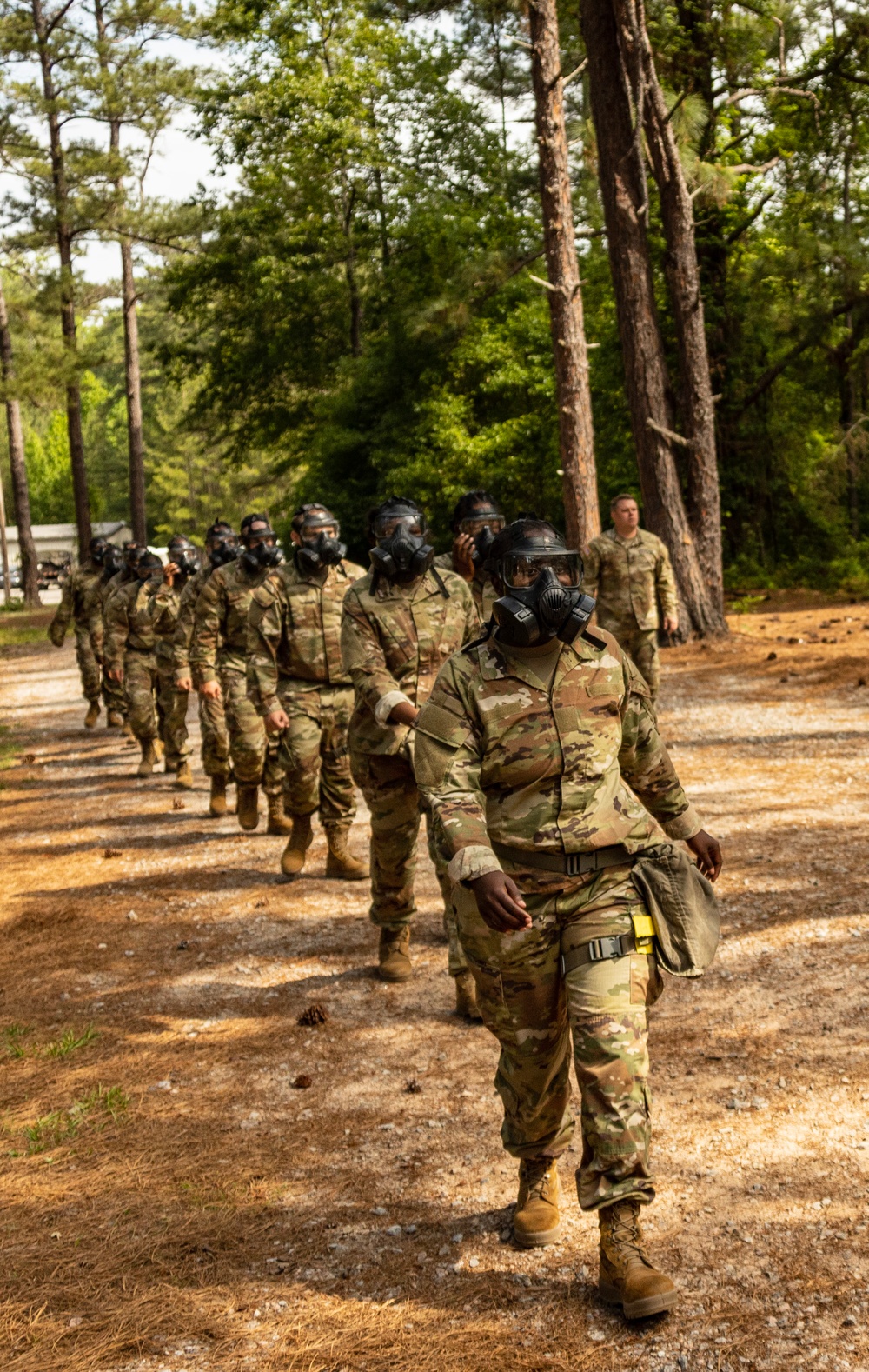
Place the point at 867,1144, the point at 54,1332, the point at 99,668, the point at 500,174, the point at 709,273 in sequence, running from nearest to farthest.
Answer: the point at 54,1332
the point at 867,1144
the point at 99,668
the point at 709,273
the point at 500,174

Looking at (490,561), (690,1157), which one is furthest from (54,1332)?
(490,561)

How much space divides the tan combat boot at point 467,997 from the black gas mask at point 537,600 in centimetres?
291

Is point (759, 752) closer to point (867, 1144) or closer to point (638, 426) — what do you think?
point (867, 1144)

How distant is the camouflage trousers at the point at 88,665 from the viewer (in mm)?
19172

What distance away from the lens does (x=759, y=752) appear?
12523 mm

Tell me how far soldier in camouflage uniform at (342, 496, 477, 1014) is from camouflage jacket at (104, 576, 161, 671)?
26.4 ft

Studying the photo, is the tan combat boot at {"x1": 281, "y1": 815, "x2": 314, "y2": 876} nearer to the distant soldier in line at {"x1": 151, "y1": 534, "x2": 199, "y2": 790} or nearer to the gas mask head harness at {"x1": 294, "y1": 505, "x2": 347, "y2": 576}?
the gas mask head harness at {"x1": 294, "y1": 505, "x2": 347, "y2": 576}

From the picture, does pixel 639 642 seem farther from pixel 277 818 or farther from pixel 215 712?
pixel 215 712

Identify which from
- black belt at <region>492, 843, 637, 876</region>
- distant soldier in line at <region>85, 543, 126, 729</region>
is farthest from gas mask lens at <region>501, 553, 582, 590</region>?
distant soldier in line at <region>85, 543, 126, 729</region>

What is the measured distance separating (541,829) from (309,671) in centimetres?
542

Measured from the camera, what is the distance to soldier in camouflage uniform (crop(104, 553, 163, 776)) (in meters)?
15.1

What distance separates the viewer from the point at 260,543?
1143cm

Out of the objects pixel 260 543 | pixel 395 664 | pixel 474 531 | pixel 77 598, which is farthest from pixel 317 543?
pixel 77 598

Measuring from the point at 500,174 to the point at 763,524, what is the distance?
52.2 feet
